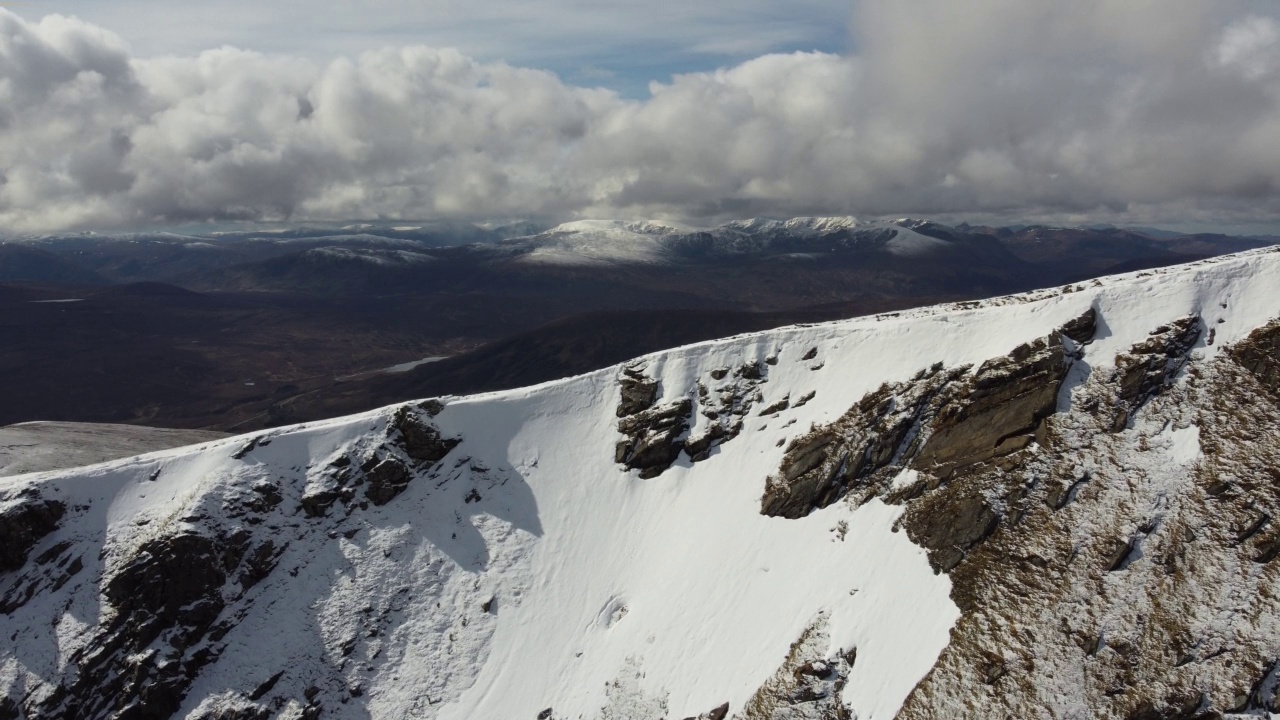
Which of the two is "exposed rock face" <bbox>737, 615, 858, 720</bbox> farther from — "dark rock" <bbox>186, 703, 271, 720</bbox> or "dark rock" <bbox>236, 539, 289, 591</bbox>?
"dark rock" <bbox>236, 539, 289, 591</bbox>

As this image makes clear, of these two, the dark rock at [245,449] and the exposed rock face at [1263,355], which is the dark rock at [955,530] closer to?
the exposed rock face at [1263,355]

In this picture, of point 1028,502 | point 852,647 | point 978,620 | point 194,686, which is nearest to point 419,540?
point 194,686

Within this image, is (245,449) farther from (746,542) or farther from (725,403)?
(746,542)

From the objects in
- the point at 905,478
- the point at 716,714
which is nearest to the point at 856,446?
the point at 905,478

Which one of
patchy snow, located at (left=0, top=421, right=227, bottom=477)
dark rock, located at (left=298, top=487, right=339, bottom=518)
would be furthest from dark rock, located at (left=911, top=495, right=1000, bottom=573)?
patchy snow, located at (left=0, top=421, right=227, bottom=477)

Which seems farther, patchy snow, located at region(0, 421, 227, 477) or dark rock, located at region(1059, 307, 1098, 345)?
patchy snow, located at region(0, 421, 227, 477)

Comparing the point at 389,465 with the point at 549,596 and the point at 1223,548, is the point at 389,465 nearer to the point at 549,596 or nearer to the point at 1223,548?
the point at 549,596
